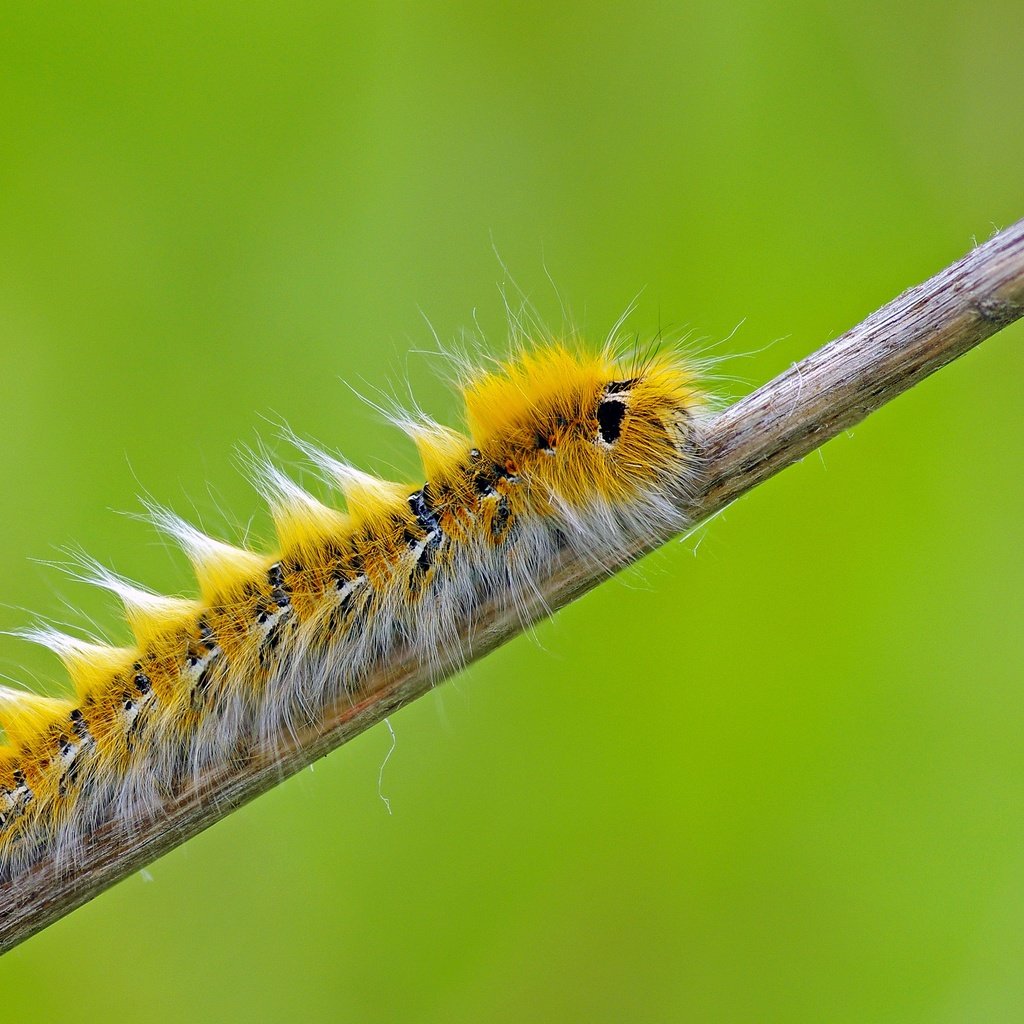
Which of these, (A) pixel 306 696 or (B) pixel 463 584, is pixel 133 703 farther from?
(B) pixel 463 584

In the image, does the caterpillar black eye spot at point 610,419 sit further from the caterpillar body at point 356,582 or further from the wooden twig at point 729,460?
the wooden twig at point 729,460

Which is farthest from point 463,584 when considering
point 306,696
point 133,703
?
point 133,703

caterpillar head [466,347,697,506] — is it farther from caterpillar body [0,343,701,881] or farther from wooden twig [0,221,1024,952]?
A: wooden twig [0,221,1024,952]

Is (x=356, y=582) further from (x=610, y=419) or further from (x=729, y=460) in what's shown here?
(x=729, y=460)

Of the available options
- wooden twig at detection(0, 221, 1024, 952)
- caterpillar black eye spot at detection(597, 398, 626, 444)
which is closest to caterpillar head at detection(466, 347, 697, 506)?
caterpillar black eye spot at detection(597, 398, 626, 444)

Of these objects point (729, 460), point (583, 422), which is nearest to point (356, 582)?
point (583, 422)

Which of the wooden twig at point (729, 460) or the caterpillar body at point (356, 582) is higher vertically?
the caterpillar body at point (356, 582)

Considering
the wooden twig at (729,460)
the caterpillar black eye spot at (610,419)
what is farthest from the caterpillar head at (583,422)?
the wooden twig at (729,460)

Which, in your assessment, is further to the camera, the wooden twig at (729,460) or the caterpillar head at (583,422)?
the caterpillar head at (583,422)
